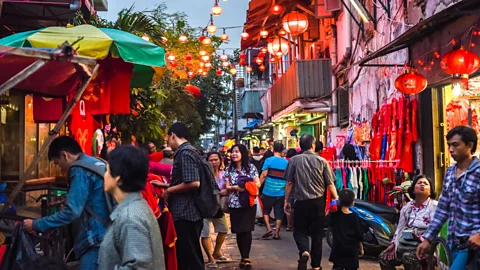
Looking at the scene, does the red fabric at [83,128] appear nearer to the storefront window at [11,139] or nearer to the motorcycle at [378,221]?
the motorcycle at [378,221]

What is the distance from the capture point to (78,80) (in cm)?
700

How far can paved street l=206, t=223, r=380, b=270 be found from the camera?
31.3 feet

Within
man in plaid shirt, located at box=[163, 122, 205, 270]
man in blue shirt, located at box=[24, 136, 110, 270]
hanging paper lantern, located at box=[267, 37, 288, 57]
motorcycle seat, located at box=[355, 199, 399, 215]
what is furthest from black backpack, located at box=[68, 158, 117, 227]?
hanging paper lantern, located at box=[267, 37, 288, 57]

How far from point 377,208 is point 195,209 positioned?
16.0ft

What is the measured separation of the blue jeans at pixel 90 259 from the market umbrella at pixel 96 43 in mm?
2009

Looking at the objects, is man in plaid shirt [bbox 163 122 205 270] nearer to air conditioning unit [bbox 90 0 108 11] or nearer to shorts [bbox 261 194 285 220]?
shorts [bbox 261 194 285 220]

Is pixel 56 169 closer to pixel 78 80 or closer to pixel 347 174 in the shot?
pixel 347 174

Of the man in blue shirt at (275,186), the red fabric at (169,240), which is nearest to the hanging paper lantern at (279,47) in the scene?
the man in blue shirt at (275,186)

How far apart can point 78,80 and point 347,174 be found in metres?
6.59

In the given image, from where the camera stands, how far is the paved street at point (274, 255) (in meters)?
9.55

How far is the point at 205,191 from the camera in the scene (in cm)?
669

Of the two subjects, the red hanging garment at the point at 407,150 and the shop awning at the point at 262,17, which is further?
the shop awning at the point at 262,17

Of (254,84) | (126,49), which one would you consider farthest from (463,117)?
(254,84)

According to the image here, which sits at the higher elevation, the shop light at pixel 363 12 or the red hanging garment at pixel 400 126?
the shop light at pixel 363 12
